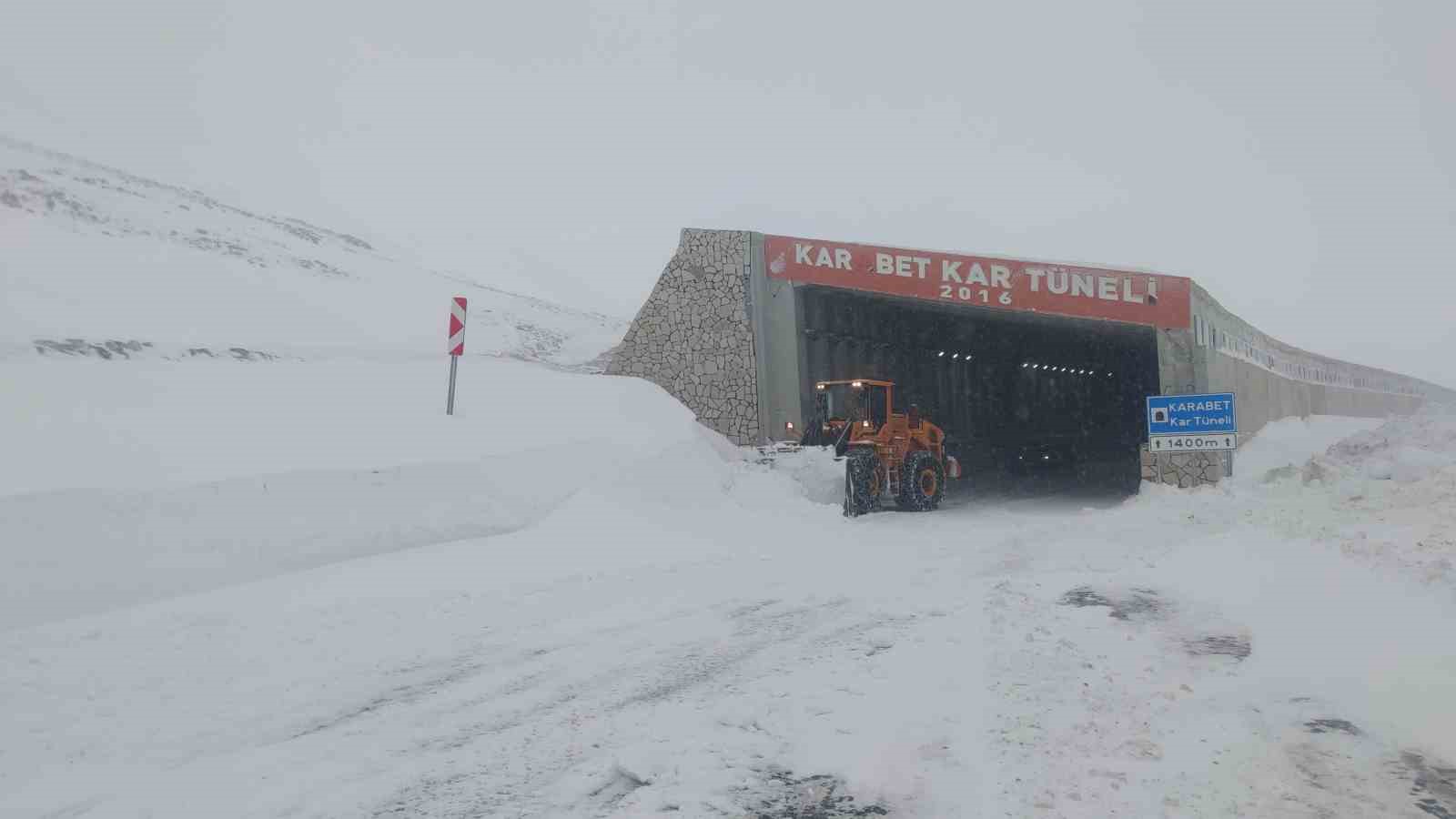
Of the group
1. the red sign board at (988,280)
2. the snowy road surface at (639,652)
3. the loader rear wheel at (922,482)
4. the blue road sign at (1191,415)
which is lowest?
the snowy road surface at (639,652)

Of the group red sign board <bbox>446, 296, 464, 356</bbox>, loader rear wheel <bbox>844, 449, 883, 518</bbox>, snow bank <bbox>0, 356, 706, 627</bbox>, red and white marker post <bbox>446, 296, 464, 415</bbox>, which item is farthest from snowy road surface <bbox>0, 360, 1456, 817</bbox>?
loader rear wheel <bbox>844, 449, 883, 518</bbox>

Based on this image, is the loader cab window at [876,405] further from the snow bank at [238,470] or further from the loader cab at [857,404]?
the snow bank at [238,470]

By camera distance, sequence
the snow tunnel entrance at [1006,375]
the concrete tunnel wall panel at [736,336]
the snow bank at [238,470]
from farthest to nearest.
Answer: the snow tunnel entrance at [1006,375], the concrete tunnel wall panel at [736,336], the snow bank at [238,470]

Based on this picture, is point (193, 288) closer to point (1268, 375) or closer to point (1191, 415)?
point (1191, 415)

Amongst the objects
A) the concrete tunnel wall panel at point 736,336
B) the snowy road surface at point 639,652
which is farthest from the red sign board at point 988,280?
the snowy road surface at point 639,652

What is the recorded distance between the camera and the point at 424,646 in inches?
251

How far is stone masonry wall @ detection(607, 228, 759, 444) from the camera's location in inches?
733

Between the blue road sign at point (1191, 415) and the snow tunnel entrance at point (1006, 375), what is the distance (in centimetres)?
358

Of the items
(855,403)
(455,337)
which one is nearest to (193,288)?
(455,337)

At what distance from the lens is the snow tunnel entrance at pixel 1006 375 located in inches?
838

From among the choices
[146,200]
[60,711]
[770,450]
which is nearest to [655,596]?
[60,711]

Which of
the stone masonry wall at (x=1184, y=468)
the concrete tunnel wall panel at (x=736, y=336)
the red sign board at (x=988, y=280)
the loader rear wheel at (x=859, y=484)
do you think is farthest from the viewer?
the concrete tunnel wall panel at (x=736, y=336)

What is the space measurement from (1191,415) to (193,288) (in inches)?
760

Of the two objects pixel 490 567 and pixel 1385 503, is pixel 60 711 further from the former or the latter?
pixel 1385 503
